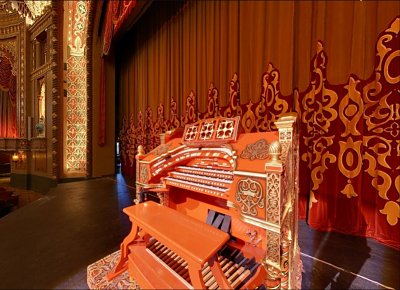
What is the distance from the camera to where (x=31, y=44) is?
18.9 ft

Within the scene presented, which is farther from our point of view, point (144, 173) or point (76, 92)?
point (76, 92)

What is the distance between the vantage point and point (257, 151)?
1.32 m

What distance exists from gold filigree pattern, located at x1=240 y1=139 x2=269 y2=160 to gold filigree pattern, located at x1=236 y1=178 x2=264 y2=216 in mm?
185

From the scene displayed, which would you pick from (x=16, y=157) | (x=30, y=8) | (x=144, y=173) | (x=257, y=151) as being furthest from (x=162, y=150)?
(x=30, y=8)

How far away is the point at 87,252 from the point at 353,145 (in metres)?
2.65

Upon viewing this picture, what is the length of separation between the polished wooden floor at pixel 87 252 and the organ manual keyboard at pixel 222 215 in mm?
258

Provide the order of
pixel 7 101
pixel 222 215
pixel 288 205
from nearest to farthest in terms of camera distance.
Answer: pixel 288 205 → pixel 222 215 → pixel 7 101

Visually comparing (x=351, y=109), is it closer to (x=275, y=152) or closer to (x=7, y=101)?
(x=275, y=152)

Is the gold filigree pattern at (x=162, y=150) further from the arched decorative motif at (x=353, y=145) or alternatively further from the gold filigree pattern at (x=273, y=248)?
the arched decorative motif at (x=353, y=145)

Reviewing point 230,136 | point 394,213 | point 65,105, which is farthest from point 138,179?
point 65,105

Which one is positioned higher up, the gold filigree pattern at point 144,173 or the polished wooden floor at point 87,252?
the gold filigree pattern at point 144,173

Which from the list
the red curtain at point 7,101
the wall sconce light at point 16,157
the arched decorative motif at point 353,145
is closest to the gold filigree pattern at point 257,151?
the arched decorative motif at point 353,145

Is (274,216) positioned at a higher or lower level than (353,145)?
lower

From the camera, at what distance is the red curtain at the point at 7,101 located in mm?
5988
